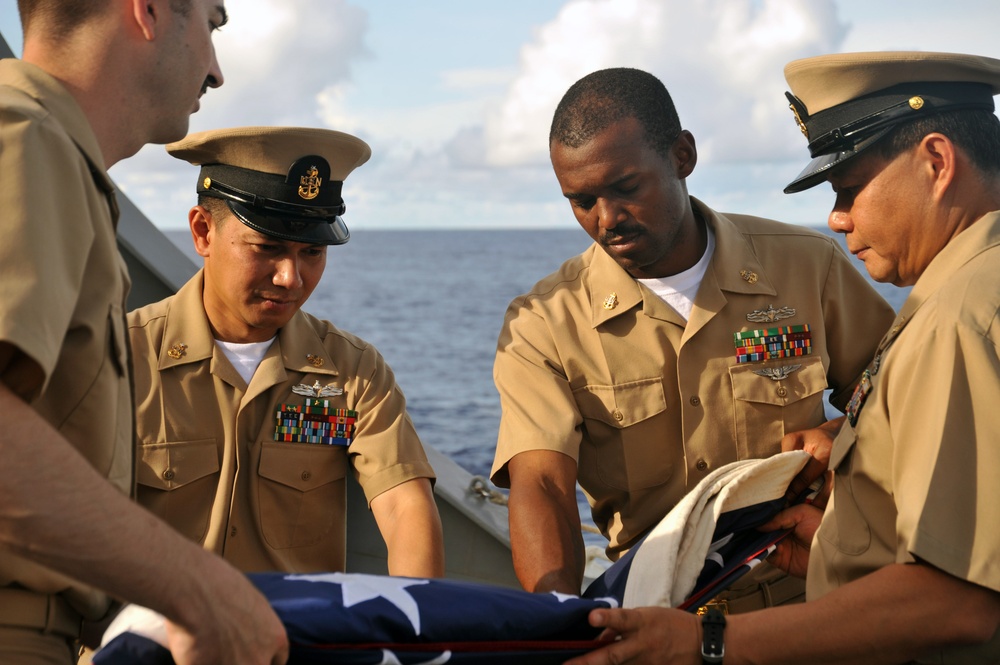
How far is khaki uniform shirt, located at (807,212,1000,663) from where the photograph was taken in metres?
1.80

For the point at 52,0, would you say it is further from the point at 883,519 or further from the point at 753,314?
the point at 753,314

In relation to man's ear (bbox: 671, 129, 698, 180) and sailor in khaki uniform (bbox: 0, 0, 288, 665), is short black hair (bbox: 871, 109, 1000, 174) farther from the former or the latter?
sailor in khaki uniform (bbox: 0, 0, 288, 665)

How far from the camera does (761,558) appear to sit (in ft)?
8.06

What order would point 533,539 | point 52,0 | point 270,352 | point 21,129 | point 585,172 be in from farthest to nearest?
point 270,352
point 585,172
point 533,539
point 52,0
point 21,129

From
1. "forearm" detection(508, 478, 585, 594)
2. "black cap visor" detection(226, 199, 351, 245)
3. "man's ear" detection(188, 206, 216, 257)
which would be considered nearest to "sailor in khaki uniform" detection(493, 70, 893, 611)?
"forearm" detection(508, 478, 585, 594)

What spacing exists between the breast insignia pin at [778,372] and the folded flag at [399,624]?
4.02 ft

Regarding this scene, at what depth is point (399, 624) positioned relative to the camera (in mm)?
1779

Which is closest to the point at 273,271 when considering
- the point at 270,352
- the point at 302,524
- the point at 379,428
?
the point at 270,352

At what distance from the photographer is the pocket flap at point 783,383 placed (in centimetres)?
296

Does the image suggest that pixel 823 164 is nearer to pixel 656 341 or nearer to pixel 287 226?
pixel 656 341

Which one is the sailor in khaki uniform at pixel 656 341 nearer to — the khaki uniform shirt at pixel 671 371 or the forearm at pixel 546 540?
the khaki uniform shirt at pixel 671 371

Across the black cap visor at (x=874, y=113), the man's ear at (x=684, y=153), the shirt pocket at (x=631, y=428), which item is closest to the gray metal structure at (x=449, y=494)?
the shirt pocket at (x=631, y=428)

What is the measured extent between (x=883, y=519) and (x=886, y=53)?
103cm

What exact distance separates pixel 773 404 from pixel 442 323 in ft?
97.8
